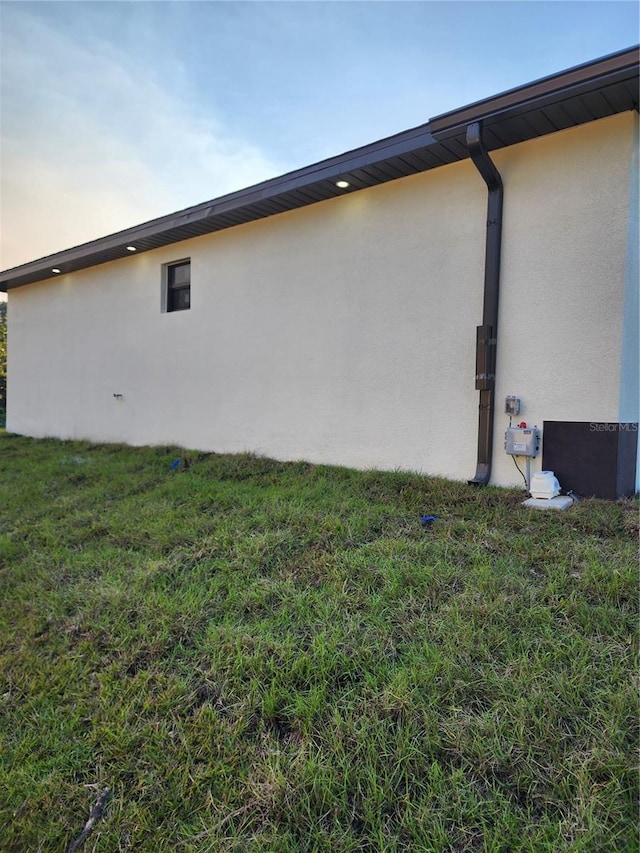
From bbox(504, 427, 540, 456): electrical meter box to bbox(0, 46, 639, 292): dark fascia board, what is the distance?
8.10 ft

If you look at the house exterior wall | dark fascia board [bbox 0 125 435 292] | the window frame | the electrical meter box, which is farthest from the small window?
the electrical meter box

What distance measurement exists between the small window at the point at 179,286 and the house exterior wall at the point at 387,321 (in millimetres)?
198

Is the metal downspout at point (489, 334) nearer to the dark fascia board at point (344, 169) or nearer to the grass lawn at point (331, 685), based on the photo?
the dark fascia board at point (344, 169)

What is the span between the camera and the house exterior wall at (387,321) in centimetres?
378

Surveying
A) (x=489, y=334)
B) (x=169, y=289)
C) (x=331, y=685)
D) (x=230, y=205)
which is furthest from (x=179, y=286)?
(x=331, y=685)

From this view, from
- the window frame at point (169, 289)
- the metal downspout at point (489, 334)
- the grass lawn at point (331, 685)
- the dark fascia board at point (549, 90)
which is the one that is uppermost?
the dark fascia board at point (549, 90)

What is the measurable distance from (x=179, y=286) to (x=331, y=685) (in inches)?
261

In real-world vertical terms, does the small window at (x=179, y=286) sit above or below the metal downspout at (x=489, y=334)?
above

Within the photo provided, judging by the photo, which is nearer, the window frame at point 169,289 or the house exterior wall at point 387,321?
the house exterior wall at point 387,321

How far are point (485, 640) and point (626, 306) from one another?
2.98 m

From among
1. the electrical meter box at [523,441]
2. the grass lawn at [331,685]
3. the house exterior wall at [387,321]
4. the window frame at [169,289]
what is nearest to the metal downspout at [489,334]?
the house exterior wall at [387,321]

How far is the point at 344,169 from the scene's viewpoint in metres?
4.66

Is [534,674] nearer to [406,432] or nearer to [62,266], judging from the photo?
[406,432]

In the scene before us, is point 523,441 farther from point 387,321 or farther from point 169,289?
point 169,289
